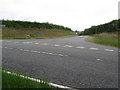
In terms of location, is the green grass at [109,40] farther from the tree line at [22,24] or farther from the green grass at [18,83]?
the tree line at [22,24]

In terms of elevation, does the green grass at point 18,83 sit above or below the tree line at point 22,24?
below

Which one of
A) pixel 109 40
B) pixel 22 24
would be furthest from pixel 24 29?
pixel 109 40

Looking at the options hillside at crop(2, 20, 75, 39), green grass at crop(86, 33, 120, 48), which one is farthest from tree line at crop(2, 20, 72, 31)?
green grass at crop(86, 33, 120, 48)

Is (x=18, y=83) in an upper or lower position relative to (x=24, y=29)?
lower

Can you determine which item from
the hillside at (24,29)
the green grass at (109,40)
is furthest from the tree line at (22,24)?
the green grass at (109,40)

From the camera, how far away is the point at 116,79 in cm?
390

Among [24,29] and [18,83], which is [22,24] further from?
[18,83]

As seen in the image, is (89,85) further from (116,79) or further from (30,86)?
(30,86)

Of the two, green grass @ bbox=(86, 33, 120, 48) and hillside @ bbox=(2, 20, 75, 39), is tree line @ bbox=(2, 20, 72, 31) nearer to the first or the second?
hillside @ bbox=(2, 20, 75, 39)

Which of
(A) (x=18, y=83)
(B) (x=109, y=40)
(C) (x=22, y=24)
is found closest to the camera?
(A) (x=18, y=83)

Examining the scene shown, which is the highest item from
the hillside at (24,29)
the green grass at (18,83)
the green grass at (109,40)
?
the hillside at (24,29)

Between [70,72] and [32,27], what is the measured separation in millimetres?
49778

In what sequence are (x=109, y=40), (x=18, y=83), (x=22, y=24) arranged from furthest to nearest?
(x=22, y=24) < (x=109, y=40) < (x=18, y=83)

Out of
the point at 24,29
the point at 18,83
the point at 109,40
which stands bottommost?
the point at 18,83
